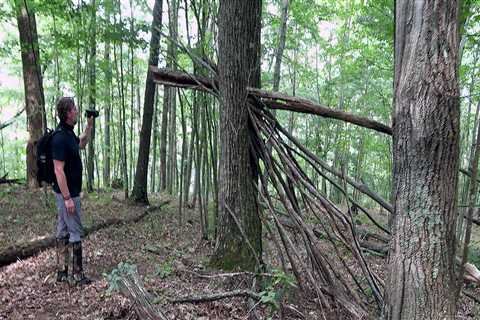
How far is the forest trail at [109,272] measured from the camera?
3.53 m

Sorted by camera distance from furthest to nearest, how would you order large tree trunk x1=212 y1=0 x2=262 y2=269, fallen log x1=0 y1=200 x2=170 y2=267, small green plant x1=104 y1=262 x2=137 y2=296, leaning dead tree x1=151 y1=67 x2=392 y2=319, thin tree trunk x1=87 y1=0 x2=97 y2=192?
1. thin tree trunk x1=87 y1=0 x2=97 y2=192
2. fallen log x1=0 y1=200 x2=170 y2=267
3. large tree trunk x1=212 y1=0 x2=262 y2=269
4. leaning dead tree x1=151 y1=67 x2=392 y2=319
5. small green plant x1=104 y1=262 x2=137 y2=296

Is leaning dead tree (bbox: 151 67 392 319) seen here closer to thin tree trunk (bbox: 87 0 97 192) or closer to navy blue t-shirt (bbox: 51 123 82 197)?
navy blue t-shirt (bbox: 51 123 82 197)

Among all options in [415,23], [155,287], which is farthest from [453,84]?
[155,287]

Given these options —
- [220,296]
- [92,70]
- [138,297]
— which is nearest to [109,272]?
[138,297]

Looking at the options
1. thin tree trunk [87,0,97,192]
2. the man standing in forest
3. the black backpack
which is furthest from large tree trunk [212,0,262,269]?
thin tree trunk [87,0,97,192]

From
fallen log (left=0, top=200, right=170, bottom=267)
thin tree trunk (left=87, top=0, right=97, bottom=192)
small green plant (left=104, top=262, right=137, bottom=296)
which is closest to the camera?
small green plant (left=104, top=262, right=137, bottom=296)

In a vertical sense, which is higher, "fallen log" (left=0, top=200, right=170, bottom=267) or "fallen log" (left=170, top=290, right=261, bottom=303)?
"fallen log" (left=170, top=290, right=261, bottom=303)

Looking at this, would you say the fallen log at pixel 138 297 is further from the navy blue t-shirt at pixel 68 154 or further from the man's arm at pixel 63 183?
the navy blue t-shirt at pixel 68 154

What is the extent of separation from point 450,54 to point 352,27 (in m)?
16.9

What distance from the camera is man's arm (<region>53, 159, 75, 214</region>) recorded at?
4.11 metres

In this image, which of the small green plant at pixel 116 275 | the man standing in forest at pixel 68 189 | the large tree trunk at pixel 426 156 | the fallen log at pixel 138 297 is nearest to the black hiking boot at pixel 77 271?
the man standing in forest at pixel 68 189

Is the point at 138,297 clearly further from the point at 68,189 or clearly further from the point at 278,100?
the point at 278,100

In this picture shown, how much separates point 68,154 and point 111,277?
1693mm

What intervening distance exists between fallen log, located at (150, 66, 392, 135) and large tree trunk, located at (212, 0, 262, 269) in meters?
0.23
